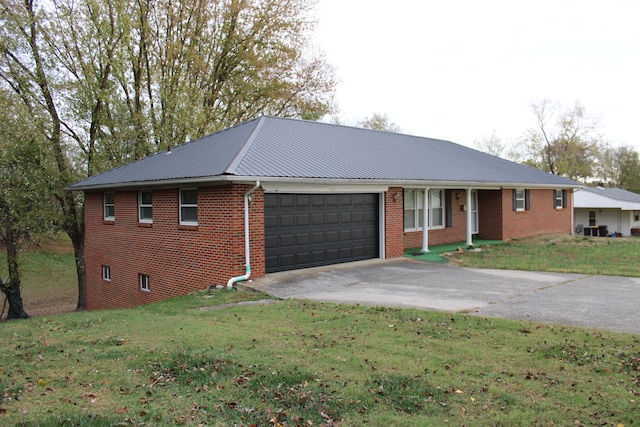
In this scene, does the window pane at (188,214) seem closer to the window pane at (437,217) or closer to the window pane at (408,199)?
the window pane at (408,199)

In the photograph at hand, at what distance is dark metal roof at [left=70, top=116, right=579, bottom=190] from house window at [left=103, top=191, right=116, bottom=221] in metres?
0.57

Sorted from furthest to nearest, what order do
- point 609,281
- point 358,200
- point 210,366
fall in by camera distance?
point 358,200 < point 609,281 < point 210,366

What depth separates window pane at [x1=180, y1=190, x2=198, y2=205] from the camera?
1302 centimetres

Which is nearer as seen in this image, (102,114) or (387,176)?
(387,176)

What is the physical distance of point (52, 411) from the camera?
176 inches

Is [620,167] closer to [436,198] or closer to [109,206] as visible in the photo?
[436,198]

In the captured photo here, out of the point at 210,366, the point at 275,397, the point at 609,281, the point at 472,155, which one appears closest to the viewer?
the point at 275,397

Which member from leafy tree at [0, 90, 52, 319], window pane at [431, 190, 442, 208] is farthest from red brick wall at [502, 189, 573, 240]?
leafy tree at [0, 90, 52, 319]

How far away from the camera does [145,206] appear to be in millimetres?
15078

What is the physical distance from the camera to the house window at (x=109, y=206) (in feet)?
55.9

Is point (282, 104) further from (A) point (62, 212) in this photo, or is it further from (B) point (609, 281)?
(B) point (609, 281)

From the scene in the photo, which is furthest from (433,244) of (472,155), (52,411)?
(52,411)

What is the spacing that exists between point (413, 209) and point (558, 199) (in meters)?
11.3

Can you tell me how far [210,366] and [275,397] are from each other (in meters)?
1.16
